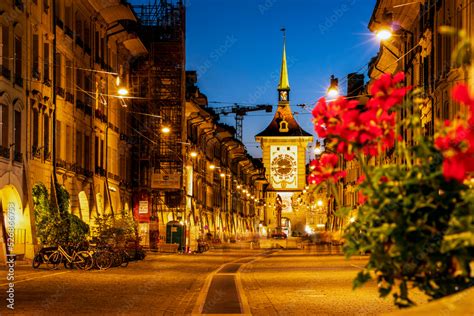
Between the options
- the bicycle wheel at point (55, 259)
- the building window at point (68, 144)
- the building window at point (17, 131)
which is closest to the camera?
the bicycle wheel at point (55, 259)

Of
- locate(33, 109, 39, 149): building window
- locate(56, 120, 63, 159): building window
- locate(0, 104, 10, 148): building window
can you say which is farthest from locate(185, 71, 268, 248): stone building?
locate(0, 104, 10, 148): building window

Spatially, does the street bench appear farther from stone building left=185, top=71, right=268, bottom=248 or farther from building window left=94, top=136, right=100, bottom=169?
building window left=94, top=136, right=100, bottom=169

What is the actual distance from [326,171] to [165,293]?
16507 millimetres

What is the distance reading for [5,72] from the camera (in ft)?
117

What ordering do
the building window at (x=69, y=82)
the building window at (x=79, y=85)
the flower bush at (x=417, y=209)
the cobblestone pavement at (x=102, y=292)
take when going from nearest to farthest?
the flower bush at (x=417, y=209)
the cobblestone pavement at (x=102, y=292)
the building window at (x=69, y=82)
the building window at (x=79, y=85)

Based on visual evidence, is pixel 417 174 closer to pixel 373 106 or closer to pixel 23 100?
pixel 373 106

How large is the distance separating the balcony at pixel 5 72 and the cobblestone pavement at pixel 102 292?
7.74 m

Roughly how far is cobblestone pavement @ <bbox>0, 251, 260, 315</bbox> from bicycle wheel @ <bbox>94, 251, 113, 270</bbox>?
2.08 feet

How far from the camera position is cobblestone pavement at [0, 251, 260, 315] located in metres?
17.6

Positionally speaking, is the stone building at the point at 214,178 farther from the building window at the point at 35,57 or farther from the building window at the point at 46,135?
the building window at the point at 35,57

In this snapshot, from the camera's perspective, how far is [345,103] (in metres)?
6.47

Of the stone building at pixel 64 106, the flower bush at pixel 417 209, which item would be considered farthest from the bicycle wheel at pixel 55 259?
the flower bush at pixel 417 209

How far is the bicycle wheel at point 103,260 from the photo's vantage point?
3331 cm

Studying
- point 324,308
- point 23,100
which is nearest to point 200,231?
point 23,100
